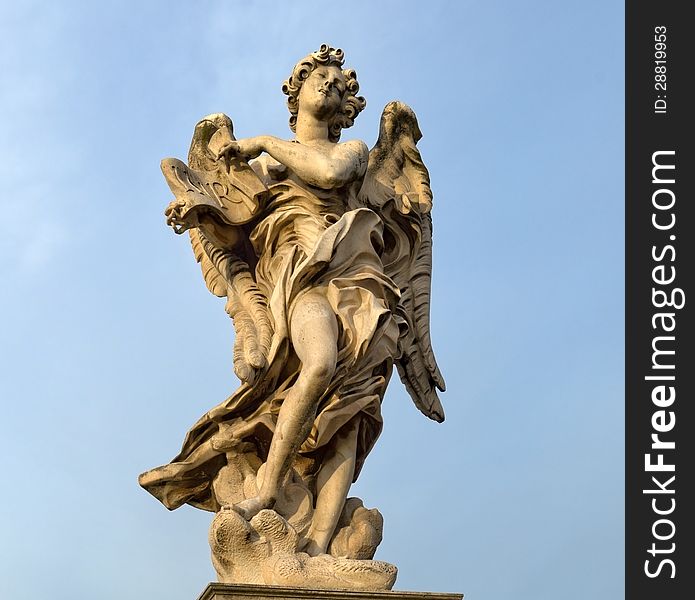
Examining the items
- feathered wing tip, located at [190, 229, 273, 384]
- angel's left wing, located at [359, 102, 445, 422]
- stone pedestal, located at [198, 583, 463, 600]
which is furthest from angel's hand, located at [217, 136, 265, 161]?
stone pedestal, located at [198, 583, 463, 600]

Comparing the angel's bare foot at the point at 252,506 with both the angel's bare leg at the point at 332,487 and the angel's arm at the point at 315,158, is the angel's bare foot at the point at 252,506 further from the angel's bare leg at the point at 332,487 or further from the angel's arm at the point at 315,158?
the angel's arm at the point at 315,158

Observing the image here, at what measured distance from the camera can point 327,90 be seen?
11594mm

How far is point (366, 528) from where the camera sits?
35.8 feet

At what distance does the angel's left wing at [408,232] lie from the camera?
11.7 meters

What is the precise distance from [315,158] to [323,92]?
56 centimetres

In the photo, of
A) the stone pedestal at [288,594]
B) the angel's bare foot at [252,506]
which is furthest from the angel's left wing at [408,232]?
the stone pedestal at [288,594]

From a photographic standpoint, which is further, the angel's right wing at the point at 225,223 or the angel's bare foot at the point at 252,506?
the angel's right wing at the point at 225,223

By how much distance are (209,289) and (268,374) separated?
1.05 meters

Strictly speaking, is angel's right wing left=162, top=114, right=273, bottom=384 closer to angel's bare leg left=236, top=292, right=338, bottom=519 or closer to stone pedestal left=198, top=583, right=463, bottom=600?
angel's bare leg left=236, top=292, right=338, bottom=519

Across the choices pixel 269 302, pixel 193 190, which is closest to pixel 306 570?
pixel 269 302

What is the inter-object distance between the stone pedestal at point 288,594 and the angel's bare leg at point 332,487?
0.52m
